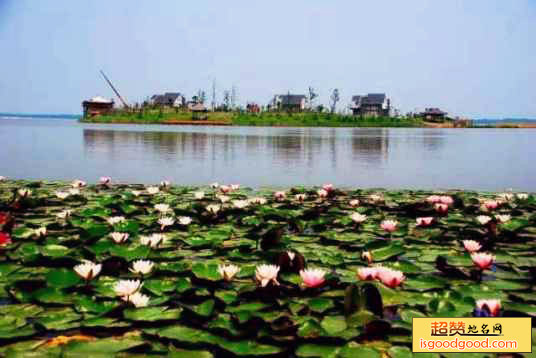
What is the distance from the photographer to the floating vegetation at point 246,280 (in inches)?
60.7

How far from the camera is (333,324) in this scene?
1.62m

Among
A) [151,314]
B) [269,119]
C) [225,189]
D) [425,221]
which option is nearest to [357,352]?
[151,314]

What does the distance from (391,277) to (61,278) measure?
51.1 inches

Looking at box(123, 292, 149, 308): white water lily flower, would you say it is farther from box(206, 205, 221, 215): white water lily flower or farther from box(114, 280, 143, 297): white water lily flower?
box(206, 205, 221, 215): white water lily flower

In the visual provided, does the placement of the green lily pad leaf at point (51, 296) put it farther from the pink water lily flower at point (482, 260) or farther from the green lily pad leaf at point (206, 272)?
the pink water lily flower at point (482, 260)

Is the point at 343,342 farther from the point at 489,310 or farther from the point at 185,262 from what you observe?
the point at 185,262

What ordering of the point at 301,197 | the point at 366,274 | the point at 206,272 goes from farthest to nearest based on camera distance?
the point at 301,197 → the point at 206,272 → the point at 366,274

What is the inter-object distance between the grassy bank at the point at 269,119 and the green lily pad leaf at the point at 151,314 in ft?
147

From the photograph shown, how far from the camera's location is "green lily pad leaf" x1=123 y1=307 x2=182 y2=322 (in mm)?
1668

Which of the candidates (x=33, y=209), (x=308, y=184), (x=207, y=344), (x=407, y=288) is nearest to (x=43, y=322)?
(x=207, y=344)

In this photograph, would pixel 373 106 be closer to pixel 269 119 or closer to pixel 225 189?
pixel 269 119

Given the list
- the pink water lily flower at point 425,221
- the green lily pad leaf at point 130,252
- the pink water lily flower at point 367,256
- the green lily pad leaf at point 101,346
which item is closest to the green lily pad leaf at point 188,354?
the green lily pad leaf at point 101,346

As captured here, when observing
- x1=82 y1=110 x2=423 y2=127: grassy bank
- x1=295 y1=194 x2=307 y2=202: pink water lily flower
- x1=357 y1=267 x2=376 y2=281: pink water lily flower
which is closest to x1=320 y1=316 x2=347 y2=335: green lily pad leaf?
x1=357 y1=267 x2=376 y2=281: pink water lily flower

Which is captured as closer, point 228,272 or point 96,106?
point 228,272
